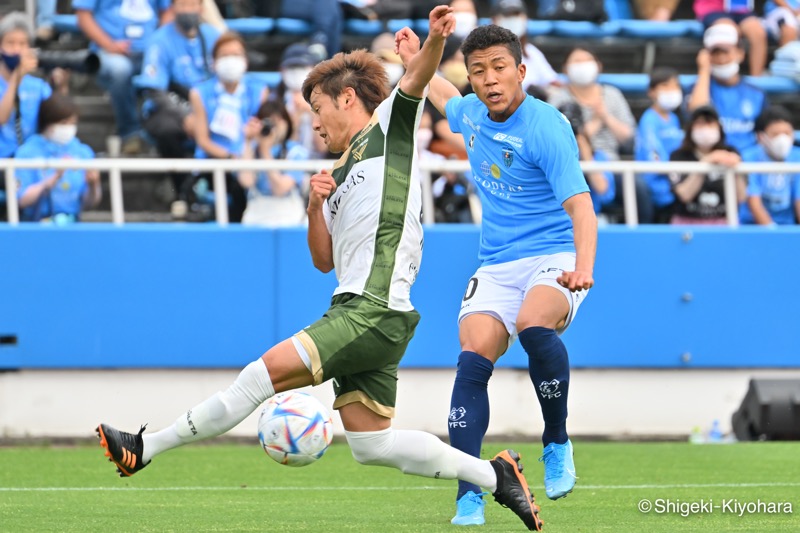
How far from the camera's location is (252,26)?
14477mm

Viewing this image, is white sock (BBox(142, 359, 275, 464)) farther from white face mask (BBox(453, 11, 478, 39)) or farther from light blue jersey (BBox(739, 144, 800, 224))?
white face mask (BBox(453, 11, 478, 39))

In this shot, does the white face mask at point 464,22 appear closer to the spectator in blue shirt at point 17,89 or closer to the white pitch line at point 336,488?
the spectator in blue shirt at point 17,89

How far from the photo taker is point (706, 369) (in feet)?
38.1

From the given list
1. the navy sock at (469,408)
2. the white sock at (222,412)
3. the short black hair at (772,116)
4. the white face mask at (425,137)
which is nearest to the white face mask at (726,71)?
the short black hair at (772,116)

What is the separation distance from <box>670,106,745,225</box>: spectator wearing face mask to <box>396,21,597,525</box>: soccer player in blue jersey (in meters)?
4.70

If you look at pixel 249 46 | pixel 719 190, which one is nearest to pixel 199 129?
pixel 249 46

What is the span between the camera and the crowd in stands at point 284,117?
37.3ft

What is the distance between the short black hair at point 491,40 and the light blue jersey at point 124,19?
6.92m

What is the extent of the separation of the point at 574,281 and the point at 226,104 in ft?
21.5

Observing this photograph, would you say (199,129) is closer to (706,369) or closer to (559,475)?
(706,369)

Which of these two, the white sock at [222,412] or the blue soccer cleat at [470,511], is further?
the blue soccer cleat at [470,511]

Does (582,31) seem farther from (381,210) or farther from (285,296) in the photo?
(381,210)

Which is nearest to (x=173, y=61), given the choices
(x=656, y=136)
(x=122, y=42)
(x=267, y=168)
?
(x=122, y=42)

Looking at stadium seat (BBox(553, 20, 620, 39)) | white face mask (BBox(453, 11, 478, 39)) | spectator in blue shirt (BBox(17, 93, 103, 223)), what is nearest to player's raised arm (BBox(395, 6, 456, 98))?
spectator in blue shirt (BBox(17, 93, 103, 223))
